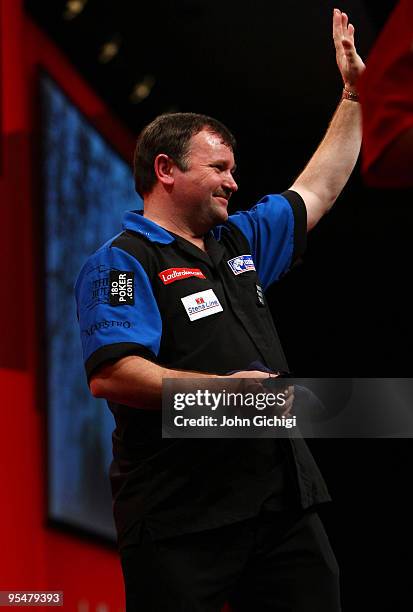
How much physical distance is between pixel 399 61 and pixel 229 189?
3.20 feet

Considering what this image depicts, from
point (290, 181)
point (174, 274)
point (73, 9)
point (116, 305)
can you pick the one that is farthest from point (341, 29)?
point (290, 181)

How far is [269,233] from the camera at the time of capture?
2115 mm

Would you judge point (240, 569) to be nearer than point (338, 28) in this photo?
Yes

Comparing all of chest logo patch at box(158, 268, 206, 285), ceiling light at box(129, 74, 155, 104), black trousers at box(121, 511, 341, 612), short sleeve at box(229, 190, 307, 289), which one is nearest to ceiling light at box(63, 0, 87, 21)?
ceiling light at box(129, 74, 155, 104)

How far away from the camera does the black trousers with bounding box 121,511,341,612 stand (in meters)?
1.70

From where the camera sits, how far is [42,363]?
3.50 m

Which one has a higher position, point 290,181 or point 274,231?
point 290,181

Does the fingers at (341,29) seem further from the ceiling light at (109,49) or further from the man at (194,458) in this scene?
the ceiling light at (109,49)

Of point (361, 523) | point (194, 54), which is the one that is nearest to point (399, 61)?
point (194, 54)

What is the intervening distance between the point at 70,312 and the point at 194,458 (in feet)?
6.72

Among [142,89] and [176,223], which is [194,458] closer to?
[176,223]

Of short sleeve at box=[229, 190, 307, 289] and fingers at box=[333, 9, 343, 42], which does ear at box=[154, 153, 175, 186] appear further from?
fingers at box=[333, 9, 343, 42]

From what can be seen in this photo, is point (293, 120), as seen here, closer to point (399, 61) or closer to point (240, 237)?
point (240, 237)

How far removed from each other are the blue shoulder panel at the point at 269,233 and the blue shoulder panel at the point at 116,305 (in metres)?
0.37
